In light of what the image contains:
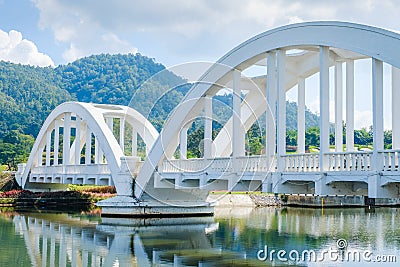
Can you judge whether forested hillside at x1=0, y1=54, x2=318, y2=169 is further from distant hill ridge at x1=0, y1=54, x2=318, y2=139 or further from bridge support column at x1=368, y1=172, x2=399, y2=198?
bridge support column at x1=368, y1=172, x2=399, y2=198

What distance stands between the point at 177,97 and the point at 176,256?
7.50m

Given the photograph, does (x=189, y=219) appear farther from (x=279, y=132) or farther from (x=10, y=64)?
(x=10, y=64)

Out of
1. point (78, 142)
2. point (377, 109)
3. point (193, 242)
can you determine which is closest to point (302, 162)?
point (377, 109)

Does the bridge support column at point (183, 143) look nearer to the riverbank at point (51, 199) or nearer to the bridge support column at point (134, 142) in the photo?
the bridge support column at point (134, 142)

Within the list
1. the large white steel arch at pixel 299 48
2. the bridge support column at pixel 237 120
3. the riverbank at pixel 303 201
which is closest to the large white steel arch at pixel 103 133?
the large white steel arch at pixel 299 48

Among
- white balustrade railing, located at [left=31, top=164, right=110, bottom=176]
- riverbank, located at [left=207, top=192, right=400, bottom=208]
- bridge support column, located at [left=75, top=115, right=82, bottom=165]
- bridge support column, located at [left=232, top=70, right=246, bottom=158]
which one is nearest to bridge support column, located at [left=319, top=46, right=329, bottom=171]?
bridge support column, located at [left=232, top=70, right=246, bottom=158]

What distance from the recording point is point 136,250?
18891 millimetres

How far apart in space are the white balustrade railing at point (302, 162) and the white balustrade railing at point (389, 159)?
223 centimetres

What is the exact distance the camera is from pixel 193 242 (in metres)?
20.8

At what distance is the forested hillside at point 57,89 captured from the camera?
7379cm

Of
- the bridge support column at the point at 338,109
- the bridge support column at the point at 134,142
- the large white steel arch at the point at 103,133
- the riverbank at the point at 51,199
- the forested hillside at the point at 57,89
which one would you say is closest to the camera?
the bridge support column at the point at 338,109

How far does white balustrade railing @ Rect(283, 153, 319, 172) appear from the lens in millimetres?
13652

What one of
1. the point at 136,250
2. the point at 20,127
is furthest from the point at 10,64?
the point at 136,250

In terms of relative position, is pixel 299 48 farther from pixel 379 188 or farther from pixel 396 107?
pixel 379 188
